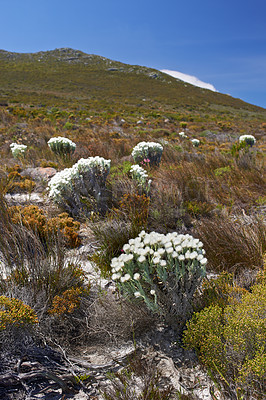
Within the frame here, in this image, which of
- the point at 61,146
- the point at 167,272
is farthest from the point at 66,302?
the point at 61,146

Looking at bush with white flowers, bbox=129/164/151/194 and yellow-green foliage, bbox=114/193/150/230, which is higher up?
bush with white flowers, bbox=129/164/151/194

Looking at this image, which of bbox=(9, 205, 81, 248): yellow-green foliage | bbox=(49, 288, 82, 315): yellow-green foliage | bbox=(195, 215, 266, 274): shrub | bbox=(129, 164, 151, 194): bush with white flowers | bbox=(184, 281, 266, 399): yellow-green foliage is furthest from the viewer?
bbox=(129, 164, 151, 194): bush with white flowers

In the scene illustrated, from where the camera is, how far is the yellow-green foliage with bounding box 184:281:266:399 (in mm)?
1474

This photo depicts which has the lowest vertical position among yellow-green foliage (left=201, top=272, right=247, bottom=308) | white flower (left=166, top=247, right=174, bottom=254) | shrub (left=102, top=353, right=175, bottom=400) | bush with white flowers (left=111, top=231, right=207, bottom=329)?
shrub (left=102, top=353, right=175, bottom=400)

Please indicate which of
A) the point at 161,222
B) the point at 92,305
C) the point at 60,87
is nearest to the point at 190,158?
the point at 161,222

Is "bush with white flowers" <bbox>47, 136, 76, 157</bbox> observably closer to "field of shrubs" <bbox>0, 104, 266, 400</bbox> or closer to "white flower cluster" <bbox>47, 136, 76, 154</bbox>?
"white flower cluster" <bbox>47, 136, 76, 154</bbox>

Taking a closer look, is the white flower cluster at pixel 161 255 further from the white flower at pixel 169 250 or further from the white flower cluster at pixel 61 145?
the white flower cluster at pixel 61 145

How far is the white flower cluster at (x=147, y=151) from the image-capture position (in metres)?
6.09

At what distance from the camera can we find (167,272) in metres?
1.95

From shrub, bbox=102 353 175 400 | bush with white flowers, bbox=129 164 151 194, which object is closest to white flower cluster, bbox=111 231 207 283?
shrub, bbox=102 353 175 400

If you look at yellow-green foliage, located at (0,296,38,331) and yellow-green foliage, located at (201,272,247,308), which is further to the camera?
yellow-green foliage, located at (201,272,247,308)

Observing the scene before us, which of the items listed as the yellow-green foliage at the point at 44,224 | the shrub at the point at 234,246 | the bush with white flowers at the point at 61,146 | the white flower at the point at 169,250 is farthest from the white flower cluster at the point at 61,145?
the white flower at the point at 169,250

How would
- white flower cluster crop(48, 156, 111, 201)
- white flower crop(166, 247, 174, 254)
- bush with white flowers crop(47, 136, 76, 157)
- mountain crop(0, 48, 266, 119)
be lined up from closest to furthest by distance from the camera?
white flower crop(166, 247, 174, 254), white flower cluster crop(48, 156, 111, 201), bush with white flowers crop(47, 136, 76, 157), mountain crop(0, 48, 266, 119)

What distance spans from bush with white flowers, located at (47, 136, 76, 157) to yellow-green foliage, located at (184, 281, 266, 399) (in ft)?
19.8
